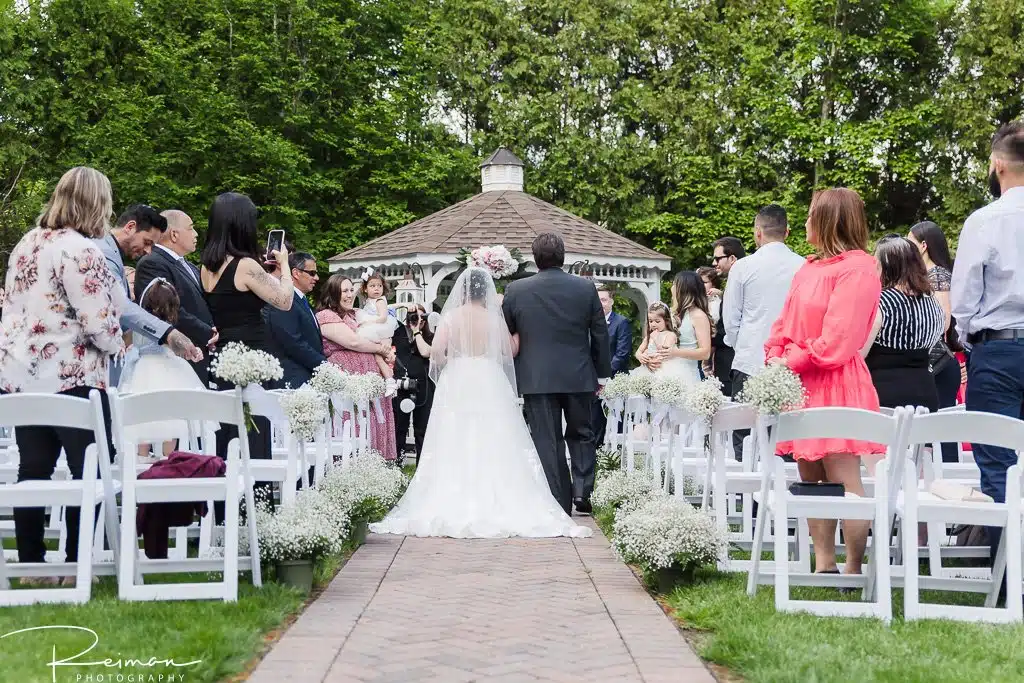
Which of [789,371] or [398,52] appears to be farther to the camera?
[398,52]

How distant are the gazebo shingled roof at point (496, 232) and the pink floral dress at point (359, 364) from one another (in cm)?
819

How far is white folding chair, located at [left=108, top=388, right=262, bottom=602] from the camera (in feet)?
18.0

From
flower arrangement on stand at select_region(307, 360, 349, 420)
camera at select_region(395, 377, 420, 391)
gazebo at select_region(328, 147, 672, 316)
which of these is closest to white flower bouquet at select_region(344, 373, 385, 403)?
flower arrangement on stand at select_region(307, 360, 349, 420)

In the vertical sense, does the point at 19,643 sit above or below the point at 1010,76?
below

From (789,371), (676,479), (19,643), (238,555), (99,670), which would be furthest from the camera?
(676,479)

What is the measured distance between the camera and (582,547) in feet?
26.0

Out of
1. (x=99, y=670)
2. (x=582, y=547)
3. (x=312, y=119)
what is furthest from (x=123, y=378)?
(x=312, y=119)

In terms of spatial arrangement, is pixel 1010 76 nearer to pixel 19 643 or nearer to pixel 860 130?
pixel 860 130

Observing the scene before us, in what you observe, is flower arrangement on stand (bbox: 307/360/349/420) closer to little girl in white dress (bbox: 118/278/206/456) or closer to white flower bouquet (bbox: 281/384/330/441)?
little girl in white dress (bbox: 118/278/206/456)

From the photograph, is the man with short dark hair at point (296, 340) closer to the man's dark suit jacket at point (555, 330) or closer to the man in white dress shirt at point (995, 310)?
the man's dark suit jacket at point (555, 330)

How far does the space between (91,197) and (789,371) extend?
139 inches

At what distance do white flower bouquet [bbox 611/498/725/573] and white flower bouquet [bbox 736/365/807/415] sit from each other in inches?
35.2

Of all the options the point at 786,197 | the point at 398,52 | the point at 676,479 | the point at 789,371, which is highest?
the point at 398,52

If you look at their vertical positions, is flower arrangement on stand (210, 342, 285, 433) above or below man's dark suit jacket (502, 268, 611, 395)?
below
